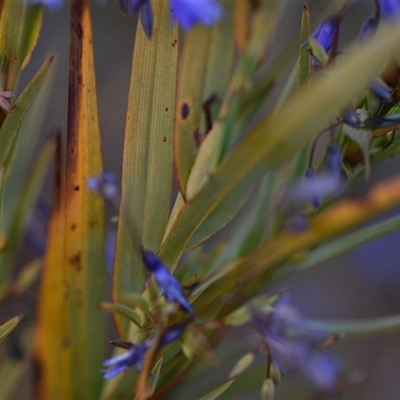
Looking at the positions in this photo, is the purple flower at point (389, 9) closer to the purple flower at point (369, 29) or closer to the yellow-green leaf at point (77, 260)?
the purple flower at point (369, 29)

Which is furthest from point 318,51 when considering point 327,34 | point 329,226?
point 329,226

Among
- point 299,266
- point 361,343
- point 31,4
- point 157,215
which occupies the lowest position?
point 361,343

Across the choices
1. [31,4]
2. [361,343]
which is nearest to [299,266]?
[31,4]

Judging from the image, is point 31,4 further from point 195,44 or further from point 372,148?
point 372,148

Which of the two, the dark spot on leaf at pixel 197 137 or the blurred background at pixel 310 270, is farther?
the blurred background at pixel 310 270

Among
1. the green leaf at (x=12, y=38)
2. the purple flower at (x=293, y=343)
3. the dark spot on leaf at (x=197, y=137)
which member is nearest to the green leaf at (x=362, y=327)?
the purple flower at (x=293, y=343)

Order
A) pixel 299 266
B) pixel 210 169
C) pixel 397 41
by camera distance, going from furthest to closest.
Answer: pixel 299 266 → pixel 210 169 → pixel 397 41

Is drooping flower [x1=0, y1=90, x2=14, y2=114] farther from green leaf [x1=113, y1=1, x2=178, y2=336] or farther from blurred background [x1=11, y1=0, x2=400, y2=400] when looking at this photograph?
blurred background [x1=11, y1=0, x2=400, y2=400]

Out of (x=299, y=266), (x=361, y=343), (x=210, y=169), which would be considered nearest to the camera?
(x=210, y=169)
